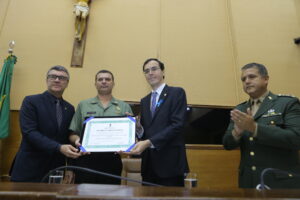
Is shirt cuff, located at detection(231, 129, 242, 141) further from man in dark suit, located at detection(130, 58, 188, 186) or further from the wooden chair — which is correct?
the wooden chair

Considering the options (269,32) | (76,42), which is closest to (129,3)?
(76,42)

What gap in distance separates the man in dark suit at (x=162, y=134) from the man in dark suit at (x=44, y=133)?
1.51 ft

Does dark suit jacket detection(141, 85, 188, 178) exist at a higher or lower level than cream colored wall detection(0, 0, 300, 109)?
lower

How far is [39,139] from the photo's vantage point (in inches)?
58.6

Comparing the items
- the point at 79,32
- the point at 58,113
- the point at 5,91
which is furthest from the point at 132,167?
the point at 79,32

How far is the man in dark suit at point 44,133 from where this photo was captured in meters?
1.50

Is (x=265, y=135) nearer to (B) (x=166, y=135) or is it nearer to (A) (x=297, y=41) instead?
(B) (x=166, y=135)

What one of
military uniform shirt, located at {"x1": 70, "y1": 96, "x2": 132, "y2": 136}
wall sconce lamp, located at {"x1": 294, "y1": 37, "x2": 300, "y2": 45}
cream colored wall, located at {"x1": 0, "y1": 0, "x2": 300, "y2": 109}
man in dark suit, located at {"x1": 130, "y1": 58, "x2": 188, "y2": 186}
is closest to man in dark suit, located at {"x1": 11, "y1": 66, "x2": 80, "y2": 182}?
military uniform shirt, located at {"x1": 70, "y1": 96, "x2": 132, "y2": 136}

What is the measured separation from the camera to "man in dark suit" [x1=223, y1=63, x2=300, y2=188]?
121cm

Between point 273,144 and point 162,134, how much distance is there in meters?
0.62

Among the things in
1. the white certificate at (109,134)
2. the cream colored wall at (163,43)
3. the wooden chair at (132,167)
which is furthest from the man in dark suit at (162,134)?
the cream colored wall at (163,43)

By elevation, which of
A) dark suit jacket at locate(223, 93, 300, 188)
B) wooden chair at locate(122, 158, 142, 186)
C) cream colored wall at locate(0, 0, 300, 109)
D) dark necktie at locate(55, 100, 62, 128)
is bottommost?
wooden chair at locate(122, 158, 142, 186)

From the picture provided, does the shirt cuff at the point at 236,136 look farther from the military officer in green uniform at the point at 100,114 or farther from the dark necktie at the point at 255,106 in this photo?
the military officer in green uniform at the point at 100,114

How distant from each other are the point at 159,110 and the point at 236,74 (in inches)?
69.6
